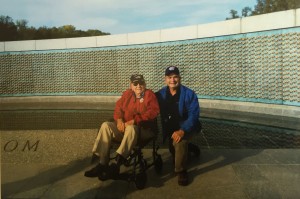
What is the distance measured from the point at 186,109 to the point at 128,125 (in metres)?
0.86

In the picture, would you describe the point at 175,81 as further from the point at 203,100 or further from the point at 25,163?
the point at 203,100

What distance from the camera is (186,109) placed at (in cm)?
439

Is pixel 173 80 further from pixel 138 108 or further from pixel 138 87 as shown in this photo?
pixel 138 108

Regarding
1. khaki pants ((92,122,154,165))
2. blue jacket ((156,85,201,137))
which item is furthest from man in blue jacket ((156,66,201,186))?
khaki pants ((92,122,154,165))

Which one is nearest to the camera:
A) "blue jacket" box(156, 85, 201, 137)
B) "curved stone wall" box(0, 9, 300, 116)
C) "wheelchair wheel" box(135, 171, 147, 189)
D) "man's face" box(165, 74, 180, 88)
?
"wheelchair wheel" box(135, 171, 147, 189)

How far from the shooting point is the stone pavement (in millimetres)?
3727

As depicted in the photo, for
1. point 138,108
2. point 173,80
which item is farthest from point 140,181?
point 173,80

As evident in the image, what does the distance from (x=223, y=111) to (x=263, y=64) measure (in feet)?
5.88

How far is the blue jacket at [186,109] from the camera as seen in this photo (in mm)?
4168

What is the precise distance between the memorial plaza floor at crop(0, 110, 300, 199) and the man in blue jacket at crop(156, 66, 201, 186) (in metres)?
0.30

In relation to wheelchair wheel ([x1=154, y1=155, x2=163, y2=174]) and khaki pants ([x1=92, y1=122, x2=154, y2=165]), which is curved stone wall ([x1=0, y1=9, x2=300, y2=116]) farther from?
khaki pants ([x1=92, y1=122, x2=154, y2=165])

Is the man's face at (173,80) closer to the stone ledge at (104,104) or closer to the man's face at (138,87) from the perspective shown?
the man's face at (138,87)

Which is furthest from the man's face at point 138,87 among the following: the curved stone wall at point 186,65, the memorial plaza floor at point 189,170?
the curved stone wall at point 186,65

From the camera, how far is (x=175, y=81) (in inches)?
171
